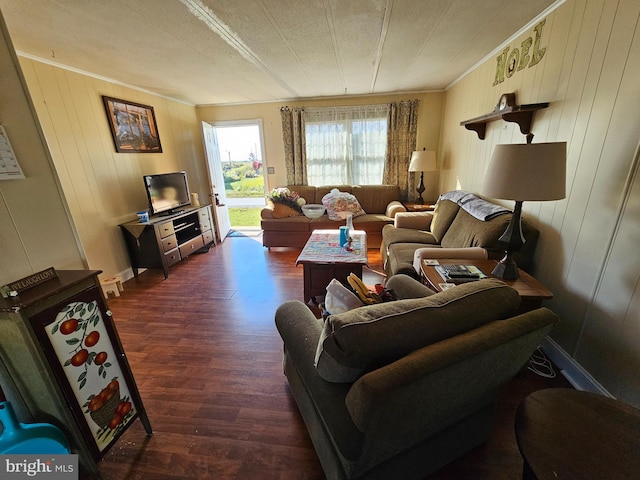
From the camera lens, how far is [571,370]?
161cm

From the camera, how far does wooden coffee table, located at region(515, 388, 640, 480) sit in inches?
27.8

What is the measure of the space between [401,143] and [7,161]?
14.2 feet

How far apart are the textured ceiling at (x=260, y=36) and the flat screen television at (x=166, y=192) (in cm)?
111

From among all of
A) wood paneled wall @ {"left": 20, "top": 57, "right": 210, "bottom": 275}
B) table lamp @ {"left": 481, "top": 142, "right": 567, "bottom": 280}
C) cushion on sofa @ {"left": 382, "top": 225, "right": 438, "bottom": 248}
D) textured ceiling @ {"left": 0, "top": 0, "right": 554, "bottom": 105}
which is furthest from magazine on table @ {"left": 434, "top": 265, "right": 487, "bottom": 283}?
wood paneled wall @ {"left": 20, "top": 57, "right": 210, "bottom": 275}

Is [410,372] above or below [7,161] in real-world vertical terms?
below

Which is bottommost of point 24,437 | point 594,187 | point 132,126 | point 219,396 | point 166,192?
point 219,396

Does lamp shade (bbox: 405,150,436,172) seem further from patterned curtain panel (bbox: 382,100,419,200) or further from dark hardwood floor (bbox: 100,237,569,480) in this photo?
dark hardwood floor (bbox: 100,237,569,480)

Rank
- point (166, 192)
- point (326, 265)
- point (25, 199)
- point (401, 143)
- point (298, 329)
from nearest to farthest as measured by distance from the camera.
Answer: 1. point (25, 199)
2. point (298, 329)
3. point (326, 265)
4. point (166, 192)
5. point (401, 143)

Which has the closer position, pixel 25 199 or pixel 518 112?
pixel 25 199

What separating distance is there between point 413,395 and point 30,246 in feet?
5.13

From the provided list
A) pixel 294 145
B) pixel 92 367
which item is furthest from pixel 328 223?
pixel 92 367

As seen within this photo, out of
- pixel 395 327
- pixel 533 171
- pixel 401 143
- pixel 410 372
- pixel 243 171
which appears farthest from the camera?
pixel 243 171

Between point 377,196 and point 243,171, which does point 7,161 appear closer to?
point 377,196

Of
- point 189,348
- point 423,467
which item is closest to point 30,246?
point 189,348
